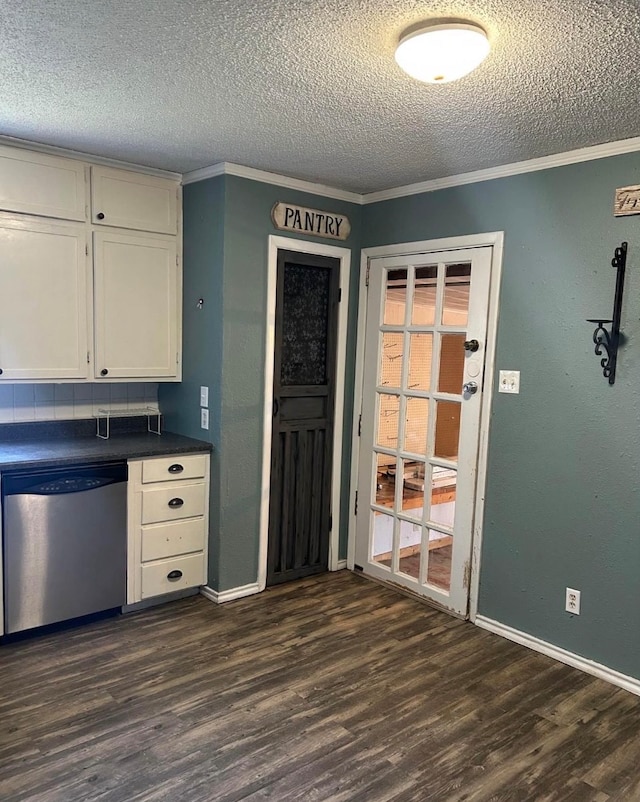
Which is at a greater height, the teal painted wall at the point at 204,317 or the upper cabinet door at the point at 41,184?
the upper cabinet door at the point at 41,184

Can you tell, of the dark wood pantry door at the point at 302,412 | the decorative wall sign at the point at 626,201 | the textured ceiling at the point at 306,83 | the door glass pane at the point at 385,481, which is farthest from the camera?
the door glass pane at the point at 385,481

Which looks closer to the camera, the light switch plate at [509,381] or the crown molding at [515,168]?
the crown molding at [515,168]

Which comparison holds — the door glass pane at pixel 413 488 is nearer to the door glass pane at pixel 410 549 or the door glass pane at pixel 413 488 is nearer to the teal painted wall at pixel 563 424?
the door glass pane at pixel 410 549

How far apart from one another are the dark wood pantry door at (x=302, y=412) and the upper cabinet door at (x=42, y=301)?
1045mm

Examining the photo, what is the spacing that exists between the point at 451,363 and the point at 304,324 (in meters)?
0.90

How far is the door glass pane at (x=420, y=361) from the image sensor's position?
11.1 feet

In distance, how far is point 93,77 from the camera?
2.10 meters

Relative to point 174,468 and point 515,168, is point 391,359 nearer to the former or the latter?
point 515,168

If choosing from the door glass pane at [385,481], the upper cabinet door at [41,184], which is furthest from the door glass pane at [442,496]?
the upper cabinet door at [41,184]

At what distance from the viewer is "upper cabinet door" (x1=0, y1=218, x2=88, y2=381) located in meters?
2.92

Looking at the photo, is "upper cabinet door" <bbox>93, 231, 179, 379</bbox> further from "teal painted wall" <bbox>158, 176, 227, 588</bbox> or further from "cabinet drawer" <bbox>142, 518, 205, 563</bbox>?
"cabinet drawer" <bbox>142, 518, 205, 563</bbox>

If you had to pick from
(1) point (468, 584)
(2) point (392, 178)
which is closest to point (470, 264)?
(2) point (392, 178)

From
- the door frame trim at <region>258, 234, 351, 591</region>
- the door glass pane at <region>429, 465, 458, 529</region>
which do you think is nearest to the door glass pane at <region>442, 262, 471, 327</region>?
the door frame trim at <region>258, 234, 351, 591</region>

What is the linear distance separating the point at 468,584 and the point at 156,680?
5.32ft
